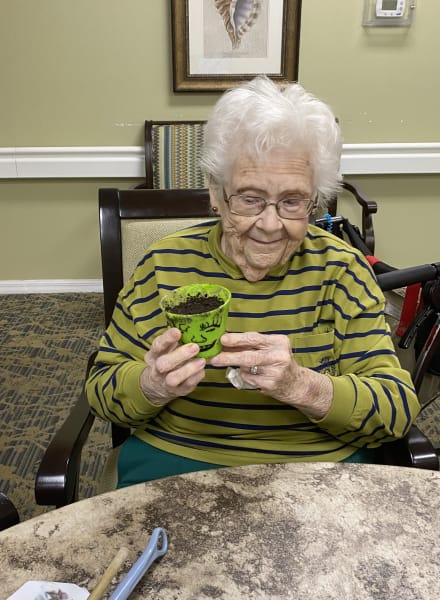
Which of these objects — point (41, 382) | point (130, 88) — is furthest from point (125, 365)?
point (130, 88)

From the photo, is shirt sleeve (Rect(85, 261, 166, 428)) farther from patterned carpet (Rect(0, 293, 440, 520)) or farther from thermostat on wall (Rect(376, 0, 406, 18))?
thermostat on wall (Rect(376, 0, 406, 18))

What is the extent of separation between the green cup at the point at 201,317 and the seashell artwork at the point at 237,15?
268 cm

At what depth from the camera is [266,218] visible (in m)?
1.17

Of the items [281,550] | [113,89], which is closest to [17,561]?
[281,550]

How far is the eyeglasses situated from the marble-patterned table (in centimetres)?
54

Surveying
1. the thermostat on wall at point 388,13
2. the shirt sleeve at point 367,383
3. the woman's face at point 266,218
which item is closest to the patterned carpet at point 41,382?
the shirt sleeve at point 367,383

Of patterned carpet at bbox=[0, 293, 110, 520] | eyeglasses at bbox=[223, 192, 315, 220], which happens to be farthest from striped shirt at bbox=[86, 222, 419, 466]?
patterned carpet at bbox=[0, 293, 110, 520]

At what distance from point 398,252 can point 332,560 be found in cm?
329

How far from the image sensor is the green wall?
3.22 metres

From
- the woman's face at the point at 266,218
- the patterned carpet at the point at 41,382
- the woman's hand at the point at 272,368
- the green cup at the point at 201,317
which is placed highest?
the woman's face at the point at 266,218

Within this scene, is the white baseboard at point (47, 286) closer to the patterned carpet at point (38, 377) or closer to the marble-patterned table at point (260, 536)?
the patterned carpet at point (38, 377)

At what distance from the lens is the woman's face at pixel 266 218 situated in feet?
3.77

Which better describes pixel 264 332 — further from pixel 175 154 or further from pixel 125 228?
pixel 175 154

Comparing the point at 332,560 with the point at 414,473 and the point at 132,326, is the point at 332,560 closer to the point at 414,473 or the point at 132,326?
the point at 414,473
